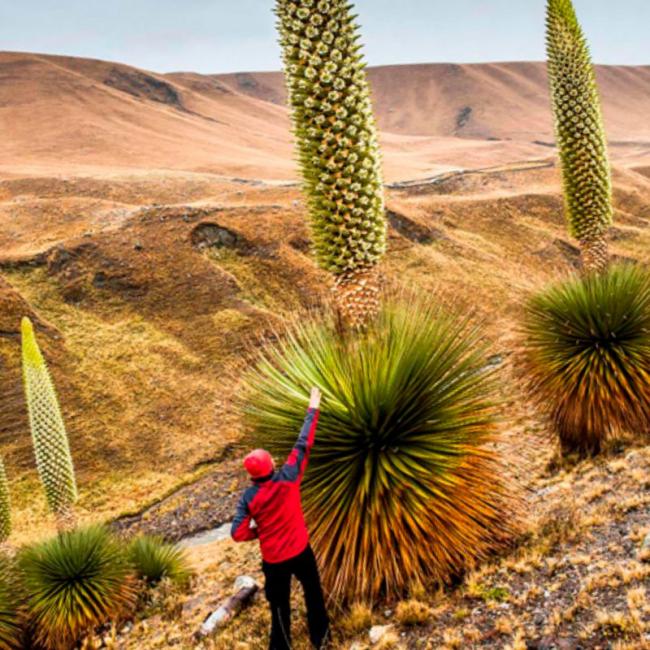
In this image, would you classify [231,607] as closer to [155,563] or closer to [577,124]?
[155,563]

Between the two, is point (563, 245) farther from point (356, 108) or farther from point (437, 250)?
point (356, 108)

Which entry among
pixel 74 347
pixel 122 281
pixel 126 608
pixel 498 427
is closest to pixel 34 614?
pixel 126 608

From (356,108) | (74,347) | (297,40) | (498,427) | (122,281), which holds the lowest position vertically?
(74,347)

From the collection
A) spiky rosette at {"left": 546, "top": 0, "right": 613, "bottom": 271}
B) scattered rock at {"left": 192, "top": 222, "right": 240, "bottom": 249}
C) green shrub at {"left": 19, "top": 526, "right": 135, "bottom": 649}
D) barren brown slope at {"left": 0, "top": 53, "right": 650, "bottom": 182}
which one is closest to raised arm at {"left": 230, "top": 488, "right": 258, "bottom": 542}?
green shrub at {"left": 19, "top": 526, "right": 135, "bottom": 649}

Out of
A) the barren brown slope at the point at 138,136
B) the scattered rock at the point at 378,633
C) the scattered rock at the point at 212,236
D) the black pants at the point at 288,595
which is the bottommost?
the scattered rock at the point at 212,236

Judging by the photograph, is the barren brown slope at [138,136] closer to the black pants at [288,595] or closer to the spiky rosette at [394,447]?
the spiky rosette at [394,447]

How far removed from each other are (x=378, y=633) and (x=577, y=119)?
7.08 metres

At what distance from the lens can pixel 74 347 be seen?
33938 millimetres

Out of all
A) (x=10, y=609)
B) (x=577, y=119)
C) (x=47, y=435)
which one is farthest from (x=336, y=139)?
(x=47, y=435)

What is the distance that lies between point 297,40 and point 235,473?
879 inches

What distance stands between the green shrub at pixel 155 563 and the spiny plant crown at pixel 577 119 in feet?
32.3

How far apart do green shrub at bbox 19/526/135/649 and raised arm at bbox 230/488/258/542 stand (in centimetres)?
534

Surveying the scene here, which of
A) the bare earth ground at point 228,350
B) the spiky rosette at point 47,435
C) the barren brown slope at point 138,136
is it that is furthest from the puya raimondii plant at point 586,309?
the barren brown slope at point 138,136

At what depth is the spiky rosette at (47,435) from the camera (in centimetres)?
1066
